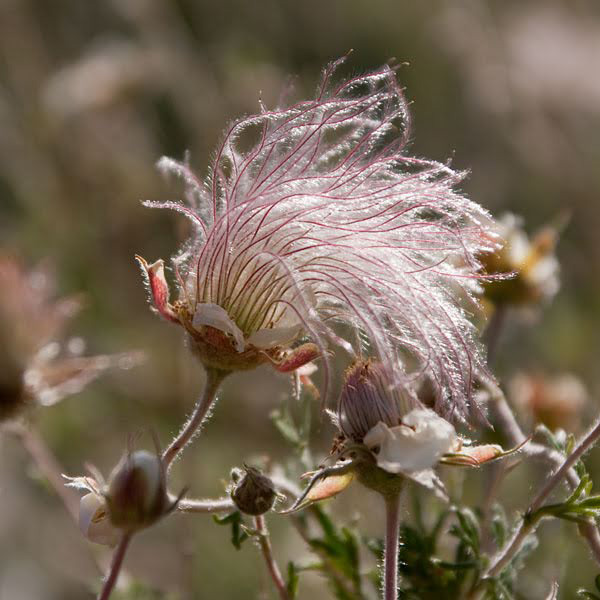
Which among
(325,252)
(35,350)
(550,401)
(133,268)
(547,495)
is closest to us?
(547,495)

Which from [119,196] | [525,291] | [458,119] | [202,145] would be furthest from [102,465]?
[458,119]

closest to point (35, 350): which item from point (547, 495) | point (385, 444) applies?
point (385, 444)

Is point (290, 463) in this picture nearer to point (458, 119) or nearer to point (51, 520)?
point (51, 520)

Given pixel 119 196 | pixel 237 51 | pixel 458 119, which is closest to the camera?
pixel 237 51

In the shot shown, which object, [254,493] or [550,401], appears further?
[550,401]

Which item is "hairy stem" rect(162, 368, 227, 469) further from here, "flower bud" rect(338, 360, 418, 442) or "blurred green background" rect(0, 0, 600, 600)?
"blurred green background" rect(0, 0, 600, 600)

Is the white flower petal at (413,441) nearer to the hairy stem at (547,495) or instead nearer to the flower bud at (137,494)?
the hairy stem at (547,495)

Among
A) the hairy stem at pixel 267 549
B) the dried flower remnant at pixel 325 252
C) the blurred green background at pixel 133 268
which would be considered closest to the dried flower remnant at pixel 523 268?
the dried flower remnant at pixel 325 252

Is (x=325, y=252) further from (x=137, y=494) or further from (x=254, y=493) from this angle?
(x=137, y=494)
